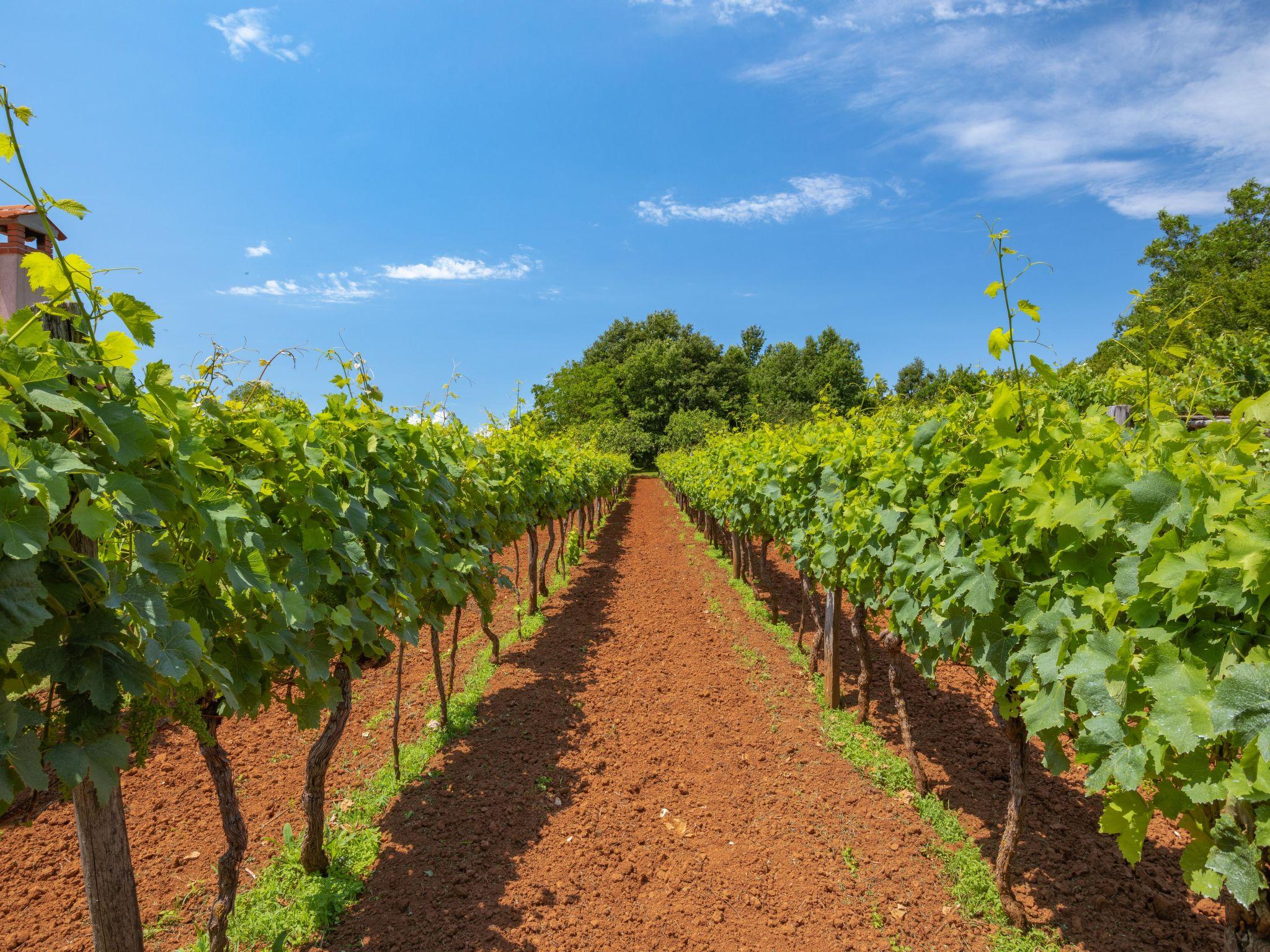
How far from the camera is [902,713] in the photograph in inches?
176

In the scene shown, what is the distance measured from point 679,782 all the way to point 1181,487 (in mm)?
3637

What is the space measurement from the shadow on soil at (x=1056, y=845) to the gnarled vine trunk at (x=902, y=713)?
0.14 meters

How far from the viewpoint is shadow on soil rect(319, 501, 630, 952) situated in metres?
3.17

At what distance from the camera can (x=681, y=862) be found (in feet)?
12.1

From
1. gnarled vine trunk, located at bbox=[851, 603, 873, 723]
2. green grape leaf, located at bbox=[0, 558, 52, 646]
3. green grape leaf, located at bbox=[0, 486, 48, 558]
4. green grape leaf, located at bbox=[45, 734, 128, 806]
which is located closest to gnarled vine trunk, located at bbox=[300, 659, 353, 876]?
green grape leaf, located at bbox=[45, 734, 128, 806]

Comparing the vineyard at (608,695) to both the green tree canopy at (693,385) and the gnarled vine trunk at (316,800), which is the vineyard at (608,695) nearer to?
the gnarled vine trunk at (316,800)

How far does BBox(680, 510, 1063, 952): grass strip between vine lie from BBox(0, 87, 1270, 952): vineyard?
2cm

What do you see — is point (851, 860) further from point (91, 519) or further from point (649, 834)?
point (91, 519)

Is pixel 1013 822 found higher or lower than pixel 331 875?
higher

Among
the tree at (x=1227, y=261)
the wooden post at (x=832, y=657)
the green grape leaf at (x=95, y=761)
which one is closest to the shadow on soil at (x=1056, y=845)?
the wooden post at (x=832, y=657)

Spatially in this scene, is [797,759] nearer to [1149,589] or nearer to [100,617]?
[1149,589]

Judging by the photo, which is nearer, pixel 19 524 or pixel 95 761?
pixel 19 524

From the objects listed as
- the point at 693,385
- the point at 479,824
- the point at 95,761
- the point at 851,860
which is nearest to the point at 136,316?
the point at 95,761

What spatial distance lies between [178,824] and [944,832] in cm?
478
